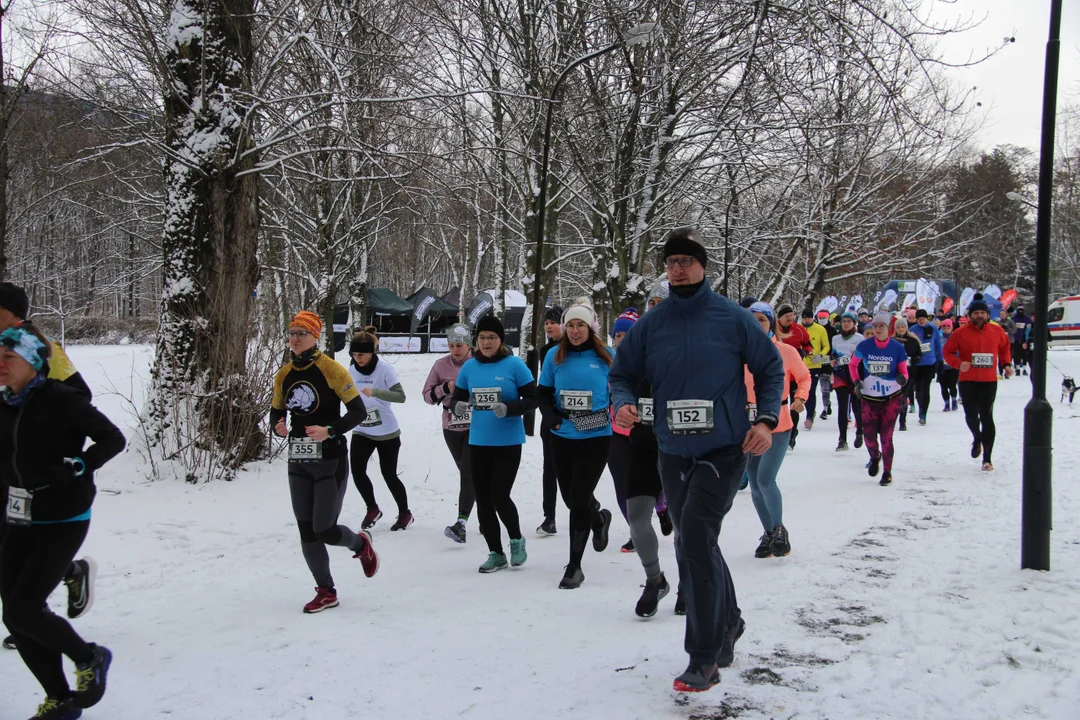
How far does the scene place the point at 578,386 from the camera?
6.27m

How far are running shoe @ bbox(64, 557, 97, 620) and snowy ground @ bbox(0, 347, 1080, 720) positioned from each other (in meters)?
0.45

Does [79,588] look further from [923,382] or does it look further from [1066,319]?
[1066,319]

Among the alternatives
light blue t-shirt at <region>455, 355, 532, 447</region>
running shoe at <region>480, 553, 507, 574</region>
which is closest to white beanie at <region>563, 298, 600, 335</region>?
light blue t-shirt at <region>455, 355, 532, 447</region>

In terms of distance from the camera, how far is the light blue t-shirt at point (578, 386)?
6.16 meters

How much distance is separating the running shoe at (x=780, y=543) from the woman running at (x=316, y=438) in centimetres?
329

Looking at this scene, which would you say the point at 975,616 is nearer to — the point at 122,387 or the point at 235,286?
the point at 235,286

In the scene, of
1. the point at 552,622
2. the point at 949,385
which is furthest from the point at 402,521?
the point at 949,385

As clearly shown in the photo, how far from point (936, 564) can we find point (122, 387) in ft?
55.0

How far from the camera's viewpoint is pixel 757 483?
22.1 feet

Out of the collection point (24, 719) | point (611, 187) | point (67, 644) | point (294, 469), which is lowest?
point (24, 719)

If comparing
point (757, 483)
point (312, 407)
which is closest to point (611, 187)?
point (757, 483)

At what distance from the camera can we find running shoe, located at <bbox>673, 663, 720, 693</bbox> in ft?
12.8

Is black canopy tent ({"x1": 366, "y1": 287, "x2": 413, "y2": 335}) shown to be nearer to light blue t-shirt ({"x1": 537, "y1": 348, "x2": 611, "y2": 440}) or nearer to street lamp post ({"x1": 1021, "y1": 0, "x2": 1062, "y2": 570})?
light blue t-shirt ({"x1": 537, "y1": 348, "x2": 611, "y2": 440})

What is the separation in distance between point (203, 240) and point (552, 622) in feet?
21.3
